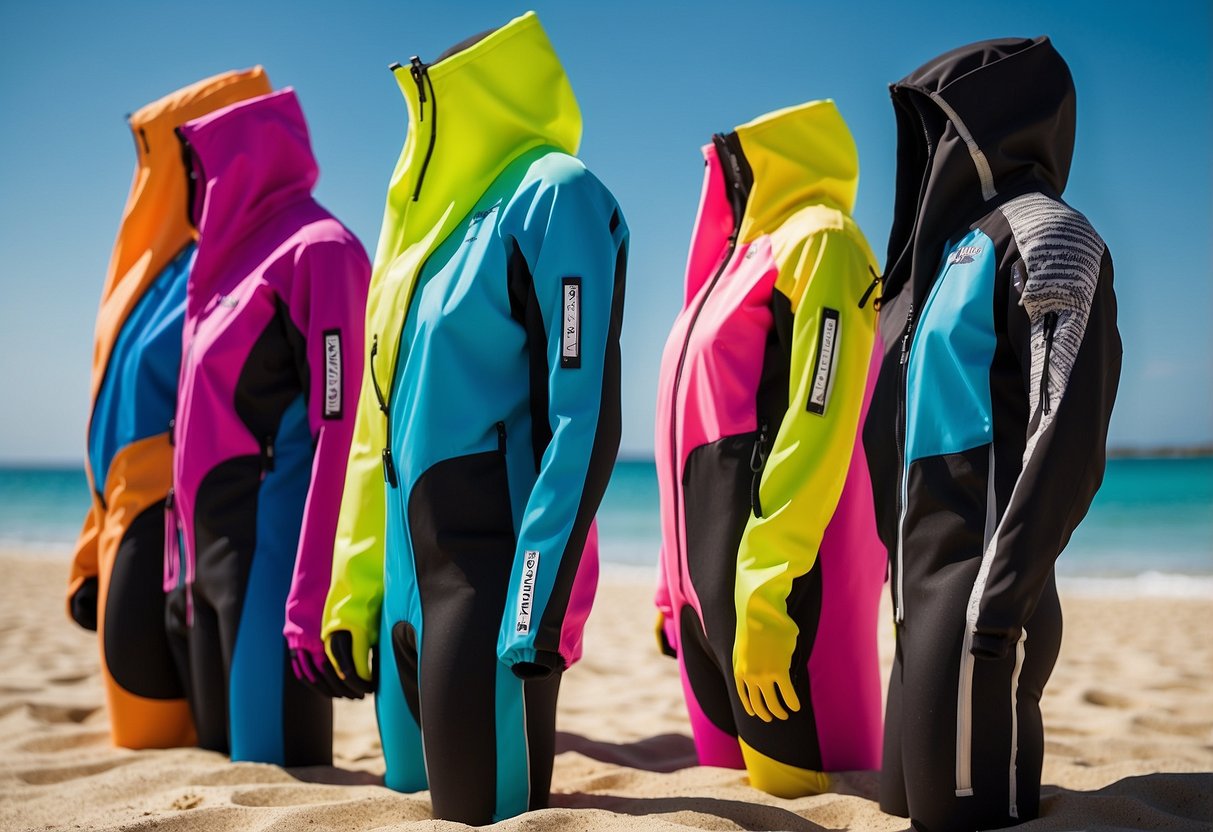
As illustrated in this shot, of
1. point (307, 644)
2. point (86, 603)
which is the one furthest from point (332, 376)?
point (86, 603)

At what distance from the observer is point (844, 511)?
2953 mm

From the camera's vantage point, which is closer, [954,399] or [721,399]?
[954,399]

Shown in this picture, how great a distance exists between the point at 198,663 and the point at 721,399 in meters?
1.90

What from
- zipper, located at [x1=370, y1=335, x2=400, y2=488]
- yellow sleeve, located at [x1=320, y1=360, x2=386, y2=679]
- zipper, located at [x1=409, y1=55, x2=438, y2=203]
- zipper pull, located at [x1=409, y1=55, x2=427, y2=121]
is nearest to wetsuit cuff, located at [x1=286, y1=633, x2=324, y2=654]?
yellow sleeve, located at [x1=320, y1=360, x2=386, y2=679]

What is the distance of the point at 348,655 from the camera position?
2598 millimetres

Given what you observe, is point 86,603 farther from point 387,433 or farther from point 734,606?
point 734,606

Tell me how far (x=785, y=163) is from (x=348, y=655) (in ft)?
6.38

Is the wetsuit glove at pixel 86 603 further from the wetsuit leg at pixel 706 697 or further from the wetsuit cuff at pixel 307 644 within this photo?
the wetsuit leg at pixel 706 697

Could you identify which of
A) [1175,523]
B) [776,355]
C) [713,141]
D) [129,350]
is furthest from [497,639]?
[1175,523]

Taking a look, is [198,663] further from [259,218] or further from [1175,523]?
[1175,523]

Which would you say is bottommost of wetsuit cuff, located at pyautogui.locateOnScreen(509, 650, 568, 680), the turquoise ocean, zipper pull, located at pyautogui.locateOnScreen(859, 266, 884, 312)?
the turquoise ocean

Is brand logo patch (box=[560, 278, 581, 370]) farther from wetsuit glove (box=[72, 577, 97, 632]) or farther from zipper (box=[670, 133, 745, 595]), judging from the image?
wetsuit glove (box=[72, 577, 97, 632])

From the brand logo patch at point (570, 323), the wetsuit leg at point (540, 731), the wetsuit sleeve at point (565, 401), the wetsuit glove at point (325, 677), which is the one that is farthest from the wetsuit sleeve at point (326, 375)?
the brand logo patch at point (570, 323)

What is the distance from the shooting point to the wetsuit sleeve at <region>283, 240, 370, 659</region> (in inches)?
115
